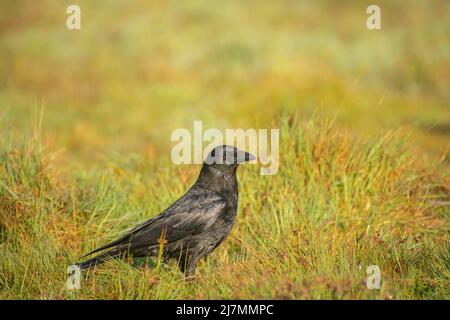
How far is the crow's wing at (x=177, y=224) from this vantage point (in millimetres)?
4945

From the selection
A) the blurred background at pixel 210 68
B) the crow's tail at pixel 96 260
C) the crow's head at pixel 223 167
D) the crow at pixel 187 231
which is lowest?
the crow's tail at pixel 96 260

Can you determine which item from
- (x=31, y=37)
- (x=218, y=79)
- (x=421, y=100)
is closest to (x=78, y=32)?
(x=31, y=37)

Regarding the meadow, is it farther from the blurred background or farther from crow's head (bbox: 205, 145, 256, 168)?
crow's head (bbox: 205, 145, 256, 168)

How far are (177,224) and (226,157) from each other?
0.64m

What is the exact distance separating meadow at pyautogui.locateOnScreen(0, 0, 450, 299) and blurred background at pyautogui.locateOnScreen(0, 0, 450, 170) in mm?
65

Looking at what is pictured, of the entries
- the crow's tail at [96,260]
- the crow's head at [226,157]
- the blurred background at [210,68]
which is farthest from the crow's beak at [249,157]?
the blurred background at [210,68]

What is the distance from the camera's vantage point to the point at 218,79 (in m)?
14.5

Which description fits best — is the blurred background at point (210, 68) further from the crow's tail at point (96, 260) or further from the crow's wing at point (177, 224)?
the crow's tail at point (96, 260)

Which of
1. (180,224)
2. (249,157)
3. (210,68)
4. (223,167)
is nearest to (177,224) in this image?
(180,224)

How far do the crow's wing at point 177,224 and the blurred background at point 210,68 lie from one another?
3.88 metres

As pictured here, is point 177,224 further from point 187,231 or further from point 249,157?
point 249,157

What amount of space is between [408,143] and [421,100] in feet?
22.5

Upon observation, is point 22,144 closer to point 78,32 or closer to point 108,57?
point 108,57

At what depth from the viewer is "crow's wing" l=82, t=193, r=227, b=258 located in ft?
16.2
